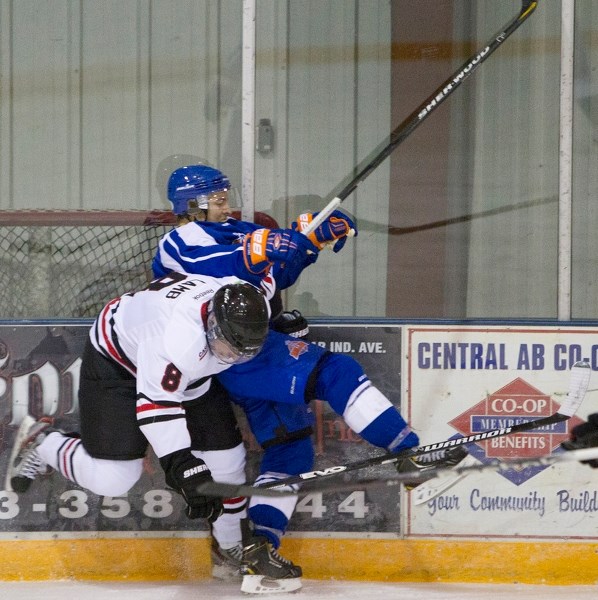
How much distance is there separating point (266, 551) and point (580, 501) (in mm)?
1025

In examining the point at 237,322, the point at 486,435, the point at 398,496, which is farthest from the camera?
the point at 398,496

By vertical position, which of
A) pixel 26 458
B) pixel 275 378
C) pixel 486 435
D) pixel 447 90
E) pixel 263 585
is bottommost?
pixel 263 585

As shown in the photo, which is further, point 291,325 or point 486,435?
point 291,325

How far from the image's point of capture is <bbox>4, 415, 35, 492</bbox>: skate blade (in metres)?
3.49

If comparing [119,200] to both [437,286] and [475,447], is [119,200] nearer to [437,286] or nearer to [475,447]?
[437,286]

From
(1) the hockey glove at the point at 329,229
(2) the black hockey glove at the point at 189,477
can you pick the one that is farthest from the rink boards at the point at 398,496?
(2) the black hockey glove at the point at 189,477

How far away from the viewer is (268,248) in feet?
10.5

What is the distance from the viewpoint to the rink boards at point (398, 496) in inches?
137

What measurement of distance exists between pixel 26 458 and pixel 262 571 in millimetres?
849

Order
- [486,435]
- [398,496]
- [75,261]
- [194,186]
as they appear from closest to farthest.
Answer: [486,435] < [194,186] < [398,496] < [75,261]

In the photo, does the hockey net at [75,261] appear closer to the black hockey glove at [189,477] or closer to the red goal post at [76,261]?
the red goal post at [76,261]

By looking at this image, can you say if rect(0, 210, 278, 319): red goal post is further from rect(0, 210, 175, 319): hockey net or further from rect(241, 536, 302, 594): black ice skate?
rect(241, 536, 302, 594): black ice skate

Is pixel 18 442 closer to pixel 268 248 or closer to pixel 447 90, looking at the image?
pixel 268 248

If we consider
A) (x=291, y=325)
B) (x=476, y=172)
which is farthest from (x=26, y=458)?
(x=476, y=172)
